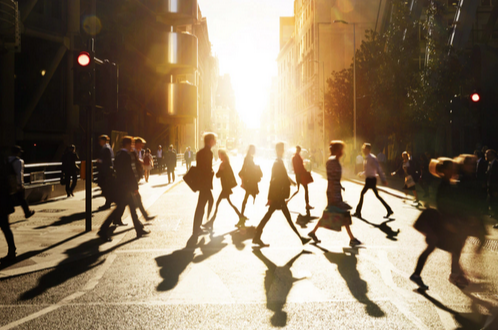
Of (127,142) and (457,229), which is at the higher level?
(127,142)

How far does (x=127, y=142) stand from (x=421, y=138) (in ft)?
103

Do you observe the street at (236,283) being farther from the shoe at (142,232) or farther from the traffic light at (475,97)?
the traffic light at (475,97)

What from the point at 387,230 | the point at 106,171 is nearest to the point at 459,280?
the point at 387,230

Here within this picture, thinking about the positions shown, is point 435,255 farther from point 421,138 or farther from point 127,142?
point 421,138

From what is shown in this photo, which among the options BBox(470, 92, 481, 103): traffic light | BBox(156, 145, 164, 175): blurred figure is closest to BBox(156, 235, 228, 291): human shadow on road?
BBox(470, 92, 481, 103): traffic light

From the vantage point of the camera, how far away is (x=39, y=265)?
6.92m

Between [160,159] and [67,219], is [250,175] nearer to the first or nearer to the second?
[67,219]

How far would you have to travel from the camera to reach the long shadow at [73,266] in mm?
5832

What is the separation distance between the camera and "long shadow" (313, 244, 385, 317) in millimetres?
4945

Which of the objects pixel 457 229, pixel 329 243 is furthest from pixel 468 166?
pixel 329 243

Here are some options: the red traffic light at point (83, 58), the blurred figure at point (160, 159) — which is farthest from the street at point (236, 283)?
the blurred figure at point (160, 159)

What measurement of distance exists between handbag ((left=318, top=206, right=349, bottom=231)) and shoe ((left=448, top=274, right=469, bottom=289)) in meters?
2.25

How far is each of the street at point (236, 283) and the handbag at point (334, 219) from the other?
40 centimetres

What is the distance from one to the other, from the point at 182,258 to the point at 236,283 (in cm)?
171
